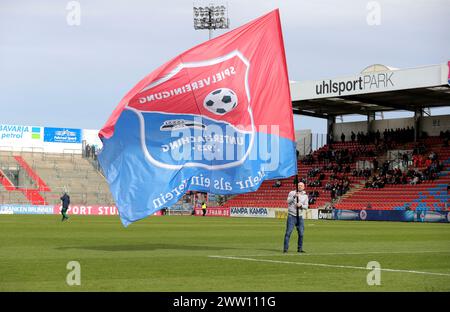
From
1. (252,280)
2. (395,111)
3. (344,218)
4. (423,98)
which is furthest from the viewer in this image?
(395,111)

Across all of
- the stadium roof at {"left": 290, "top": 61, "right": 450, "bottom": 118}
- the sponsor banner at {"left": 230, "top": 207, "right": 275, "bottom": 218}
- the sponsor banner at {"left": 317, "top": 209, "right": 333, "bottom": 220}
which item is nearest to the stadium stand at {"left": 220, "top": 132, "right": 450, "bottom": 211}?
the sponsor banner at {"left": 230, "top": 207, "right": 275, "bottom": 218}

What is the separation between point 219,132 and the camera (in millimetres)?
24000

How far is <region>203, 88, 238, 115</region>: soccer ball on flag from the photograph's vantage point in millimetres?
24094

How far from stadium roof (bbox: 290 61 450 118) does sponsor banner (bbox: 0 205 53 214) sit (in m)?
26.4

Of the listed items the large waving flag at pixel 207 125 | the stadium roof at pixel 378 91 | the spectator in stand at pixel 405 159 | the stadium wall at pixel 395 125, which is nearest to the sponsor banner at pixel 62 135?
the stadium wall at pixel 395 125

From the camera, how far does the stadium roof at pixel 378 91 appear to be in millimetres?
64750

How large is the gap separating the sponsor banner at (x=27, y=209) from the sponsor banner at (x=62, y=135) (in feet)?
94.6

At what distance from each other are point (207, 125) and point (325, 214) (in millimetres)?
47987

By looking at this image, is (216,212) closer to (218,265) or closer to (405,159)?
(405,159)

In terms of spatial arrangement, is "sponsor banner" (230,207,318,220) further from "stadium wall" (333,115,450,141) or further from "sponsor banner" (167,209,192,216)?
"stadium wall" (333,115,450,141)

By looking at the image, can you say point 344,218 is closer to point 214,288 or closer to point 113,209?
point 113,209

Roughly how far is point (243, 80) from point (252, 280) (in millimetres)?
8656

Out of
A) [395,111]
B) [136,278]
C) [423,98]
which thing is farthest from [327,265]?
[395,111]

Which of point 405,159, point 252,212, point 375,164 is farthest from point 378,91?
point 252,212
